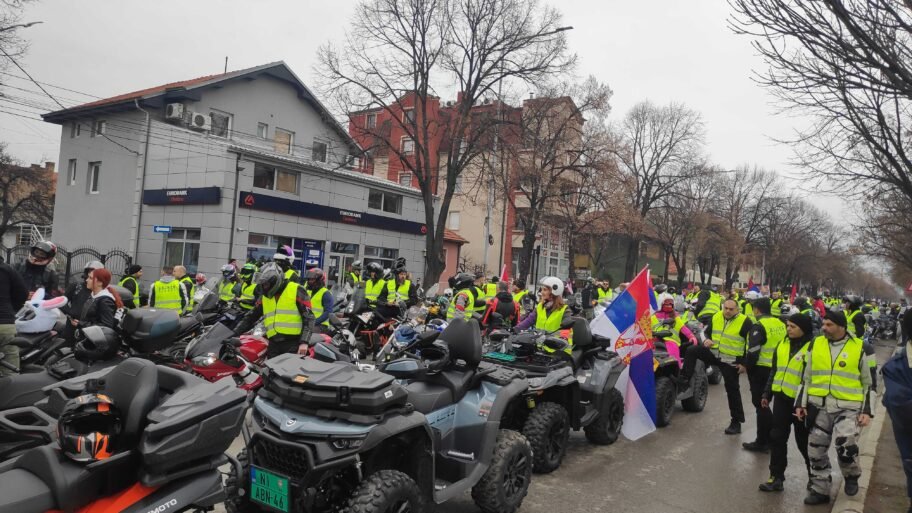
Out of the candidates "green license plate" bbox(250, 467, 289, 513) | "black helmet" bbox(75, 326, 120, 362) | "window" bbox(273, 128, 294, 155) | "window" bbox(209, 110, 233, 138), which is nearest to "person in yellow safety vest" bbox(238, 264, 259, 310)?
"black helmet" bbox(75, 326, 120, 362)

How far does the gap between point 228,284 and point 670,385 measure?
959 centimetres

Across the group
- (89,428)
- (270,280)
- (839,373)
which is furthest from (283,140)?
(89,428)

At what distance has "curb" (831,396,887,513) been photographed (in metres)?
5.43

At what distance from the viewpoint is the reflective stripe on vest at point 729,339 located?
806cm

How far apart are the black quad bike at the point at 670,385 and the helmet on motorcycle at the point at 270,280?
512 centimetres

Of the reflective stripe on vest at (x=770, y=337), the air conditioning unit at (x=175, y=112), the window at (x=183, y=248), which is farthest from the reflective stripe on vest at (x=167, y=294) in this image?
the air conditioning unit at (x=175, y=112)


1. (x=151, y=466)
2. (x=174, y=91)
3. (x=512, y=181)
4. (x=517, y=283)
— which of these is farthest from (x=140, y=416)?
(x=512, y=181)

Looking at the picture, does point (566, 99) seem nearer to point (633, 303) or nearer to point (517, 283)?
point (517, 283)

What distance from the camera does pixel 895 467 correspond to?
7.03 m

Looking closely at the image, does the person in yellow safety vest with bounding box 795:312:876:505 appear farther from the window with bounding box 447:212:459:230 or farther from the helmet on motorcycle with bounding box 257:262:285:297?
the window with bounding box 447:212:459:230

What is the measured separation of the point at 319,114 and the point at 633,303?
2389cm

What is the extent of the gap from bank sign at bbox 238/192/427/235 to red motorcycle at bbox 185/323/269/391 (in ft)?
48.5

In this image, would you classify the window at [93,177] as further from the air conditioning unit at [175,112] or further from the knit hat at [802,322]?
the knit hat at [802,322]

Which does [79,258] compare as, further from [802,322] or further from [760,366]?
[802,322]
